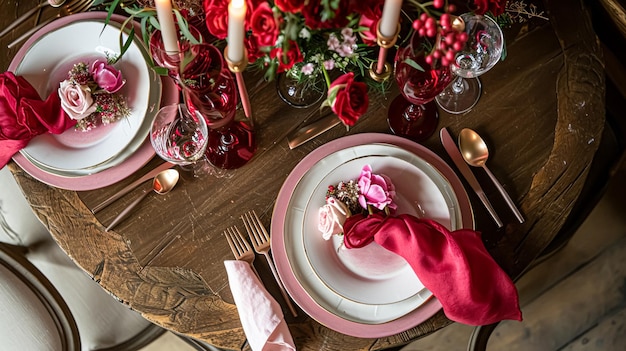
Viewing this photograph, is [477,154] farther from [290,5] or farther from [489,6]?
[290,5]

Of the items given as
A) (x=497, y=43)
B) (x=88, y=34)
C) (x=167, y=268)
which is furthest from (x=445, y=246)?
(x=88, y=34)

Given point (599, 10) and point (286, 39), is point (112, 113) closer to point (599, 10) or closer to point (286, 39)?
point (286, 39)

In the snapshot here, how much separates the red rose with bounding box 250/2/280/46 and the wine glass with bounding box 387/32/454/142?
29 centimetres

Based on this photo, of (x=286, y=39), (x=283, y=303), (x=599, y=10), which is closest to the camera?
(x=286, y=39)

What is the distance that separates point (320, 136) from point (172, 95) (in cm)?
31

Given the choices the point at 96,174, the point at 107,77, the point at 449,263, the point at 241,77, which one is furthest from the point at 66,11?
the point at 449,263

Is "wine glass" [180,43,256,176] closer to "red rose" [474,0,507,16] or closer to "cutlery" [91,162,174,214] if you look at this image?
"cutlery" [91,162,174,214]

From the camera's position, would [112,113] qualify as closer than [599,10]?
Yes

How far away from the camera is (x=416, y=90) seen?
1.04 meters

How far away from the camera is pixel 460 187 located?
1.07 metres

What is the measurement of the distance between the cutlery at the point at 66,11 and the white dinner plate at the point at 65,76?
0.07 m

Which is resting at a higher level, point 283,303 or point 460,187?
point 460,187

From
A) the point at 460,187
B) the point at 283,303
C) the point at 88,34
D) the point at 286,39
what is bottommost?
the point at 283,303

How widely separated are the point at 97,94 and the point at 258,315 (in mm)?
540
